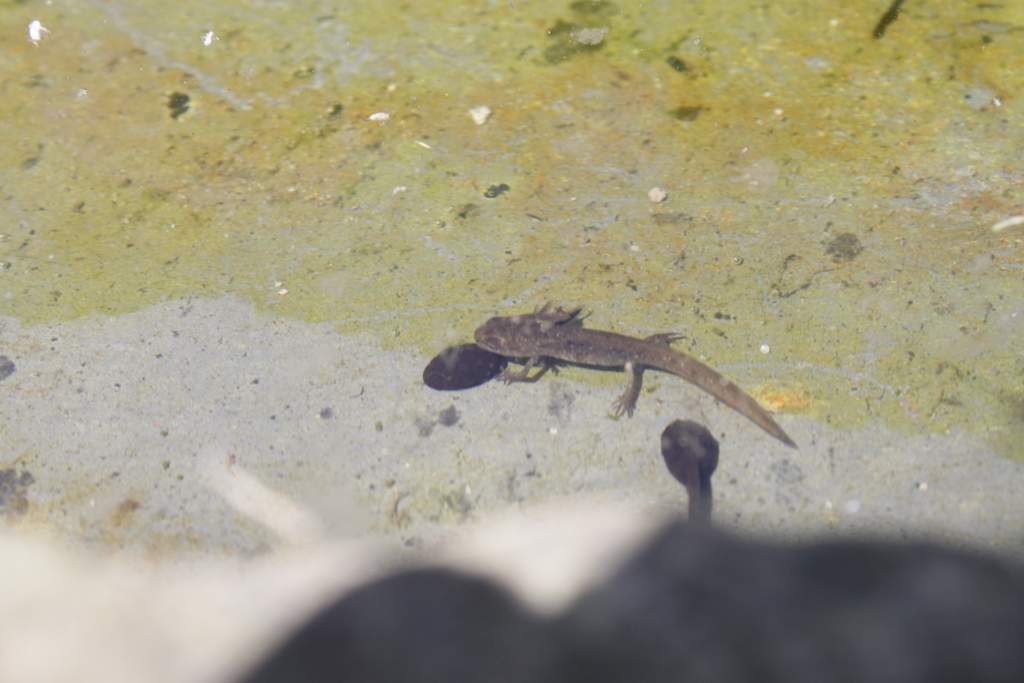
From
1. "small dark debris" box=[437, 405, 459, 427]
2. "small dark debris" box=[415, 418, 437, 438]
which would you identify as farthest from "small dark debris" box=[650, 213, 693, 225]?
"small dark debris" box=[415, 418, 437, 438]

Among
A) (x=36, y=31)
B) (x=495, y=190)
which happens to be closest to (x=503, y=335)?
(x=495, y=190)

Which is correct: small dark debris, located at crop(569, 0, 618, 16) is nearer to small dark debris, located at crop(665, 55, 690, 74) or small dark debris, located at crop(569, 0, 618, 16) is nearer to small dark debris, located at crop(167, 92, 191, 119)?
small dark debris, located at crop(665, 55, 690, 74)

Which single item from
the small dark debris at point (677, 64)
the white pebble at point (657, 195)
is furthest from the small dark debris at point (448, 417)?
the small dark debris at point (677, 64)

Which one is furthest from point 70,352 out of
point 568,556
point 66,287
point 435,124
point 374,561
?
point 568,556

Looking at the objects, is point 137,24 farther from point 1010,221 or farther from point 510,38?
point 1010,221

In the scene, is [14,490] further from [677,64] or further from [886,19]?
[886,19]

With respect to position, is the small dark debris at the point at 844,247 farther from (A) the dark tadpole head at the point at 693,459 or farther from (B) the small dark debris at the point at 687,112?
(A) the dark tadpole head at the point at 693,459
